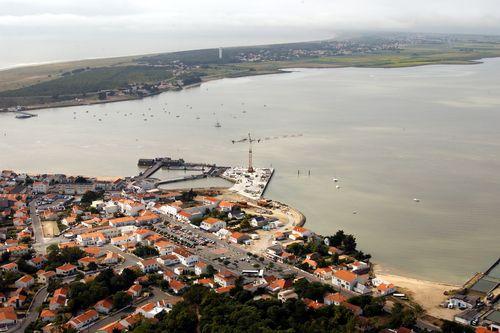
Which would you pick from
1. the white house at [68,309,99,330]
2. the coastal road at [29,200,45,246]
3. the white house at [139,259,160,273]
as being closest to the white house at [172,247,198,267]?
the white house at [139,259,160,273]

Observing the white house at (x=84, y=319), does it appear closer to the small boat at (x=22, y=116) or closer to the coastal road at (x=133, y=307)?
the coastal road at (x=133, y=307)

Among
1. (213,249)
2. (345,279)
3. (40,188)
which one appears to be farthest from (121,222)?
(345,279)

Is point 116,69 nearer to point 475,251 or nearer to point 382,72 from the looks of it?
point 382,72

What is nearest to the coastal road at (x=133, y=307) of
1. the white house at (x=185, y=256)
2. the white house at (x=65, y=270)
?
the white house at (x=185, y=256)

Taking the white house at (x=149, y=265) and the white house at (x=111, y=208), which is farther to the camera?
the white house at (x=111, y=208)

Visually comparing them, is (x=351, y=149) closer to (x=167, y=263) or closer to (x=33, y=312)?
(x=167, y=263)

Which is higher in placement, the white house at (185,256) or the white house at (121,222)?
the white house at (121,222)
